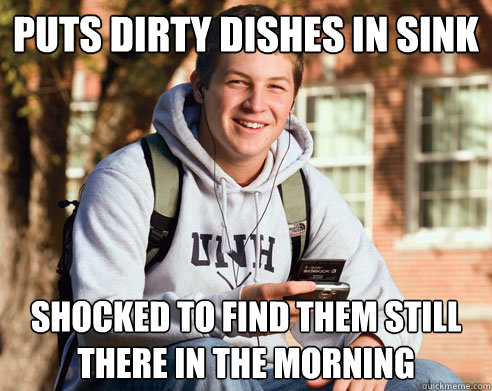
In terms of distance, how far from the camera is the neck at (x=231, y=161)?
394 centimetres

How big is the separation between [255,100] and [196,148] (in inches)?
11.0

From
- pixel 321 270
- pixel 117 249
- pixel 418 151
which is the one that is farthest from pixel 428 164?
pixel 117 249

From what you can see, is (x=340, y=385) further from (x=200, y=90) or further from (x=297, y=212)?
(x=200, y=90)

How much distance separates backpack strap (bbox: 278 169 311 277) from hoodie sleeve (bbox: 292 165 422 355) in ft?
0.07

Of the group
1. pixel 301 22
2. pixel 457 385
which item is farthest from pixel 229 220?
pixel 301 22

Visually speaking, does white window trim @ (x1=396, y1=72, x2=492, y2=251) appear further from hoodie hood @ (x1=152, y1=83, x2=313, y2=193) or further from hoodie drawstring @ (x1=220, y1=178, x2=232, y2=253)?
hoodie drawstring @ (x1=220, y1=178, x2=232, y2=253)

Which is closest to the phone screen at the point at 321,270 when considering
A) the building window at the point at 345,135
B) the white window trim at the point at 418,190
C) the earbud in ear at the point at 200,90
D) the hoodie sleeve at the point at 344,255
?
the hoodie sleeve at the point at 344,255

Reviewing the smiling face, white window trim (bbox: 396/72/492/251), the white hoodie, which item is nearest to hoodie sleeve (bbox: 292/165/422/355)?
the white hoodie

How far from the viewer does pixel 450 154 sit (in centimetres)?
1381

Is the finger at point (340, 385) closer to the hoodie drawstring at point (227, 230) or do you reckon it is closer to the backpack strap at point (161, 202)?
the hoodie drawstring at point (227, 230)

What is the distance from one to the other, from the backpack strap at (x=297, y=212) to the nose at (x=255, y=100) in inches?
12.7

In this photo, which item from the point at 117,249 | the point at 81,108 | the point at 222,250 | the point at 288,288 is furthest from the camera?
the point at 81,108

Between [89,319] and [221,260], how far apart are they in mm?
A: 585

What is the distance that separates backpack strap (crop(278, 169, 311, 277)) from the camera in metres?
3.88
